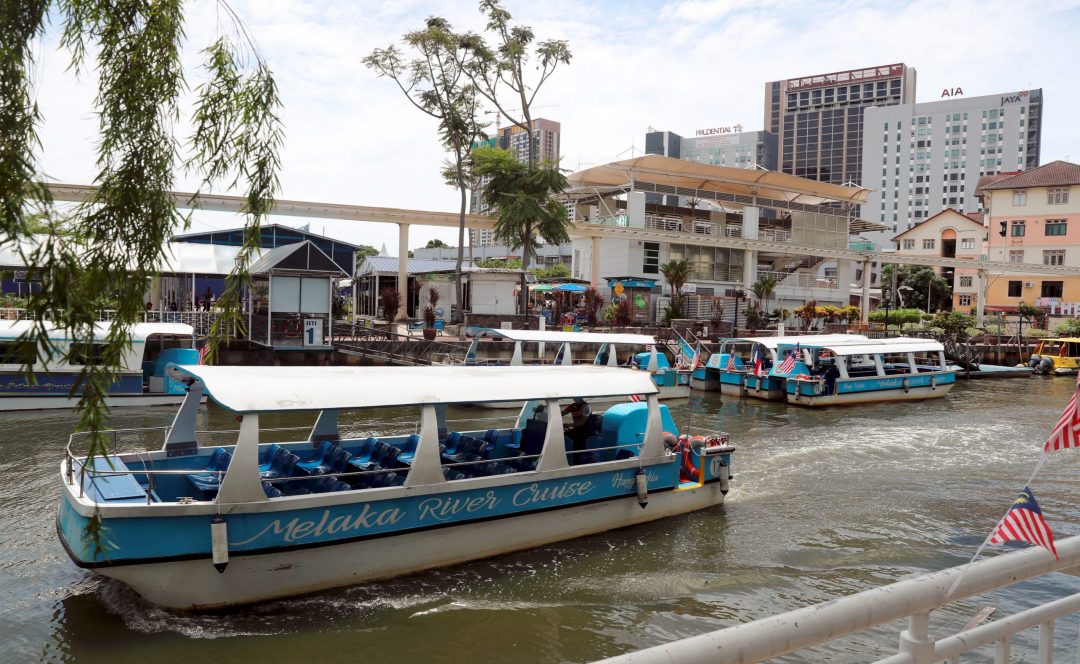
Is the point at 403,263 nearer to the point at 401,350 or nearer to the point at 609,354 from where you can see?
the point at 401,350

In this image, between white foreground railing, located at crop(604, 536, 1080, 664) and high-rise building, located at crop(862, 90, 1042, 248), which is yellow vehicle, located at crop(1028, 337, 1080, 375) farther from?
high-rise building, located at crop(862, 90, 1042, 248)

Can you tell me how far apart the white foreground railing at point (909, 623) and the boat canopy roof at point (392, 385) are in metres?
6.99

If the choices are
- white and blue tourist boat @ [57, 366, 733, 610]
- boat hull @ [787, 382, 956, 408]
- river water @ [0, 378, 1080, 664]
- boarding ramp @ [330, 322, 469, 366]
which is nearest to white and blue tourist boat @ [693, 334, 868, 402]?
boat hull @ [787, 382, 956, 408]

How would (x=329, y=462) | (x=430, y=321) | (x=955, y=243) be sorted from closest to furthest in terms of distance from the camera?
1. (x=329, y=462)
2. (x=430, y=321)
3. (x=955, y=243)

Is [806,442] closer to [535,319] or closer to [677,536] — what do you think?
[677,536]

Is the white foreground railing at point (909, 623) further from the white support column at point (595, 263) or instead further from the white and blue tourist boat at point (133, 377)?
the white support column at point (595, 263)

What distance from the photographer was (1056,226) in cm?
5959

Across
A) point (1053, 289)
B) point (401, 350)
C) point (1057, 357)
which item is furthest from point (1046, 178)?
point (401, 350)

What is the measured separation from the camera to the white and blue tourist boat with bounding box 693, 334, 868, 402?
92.7 feet

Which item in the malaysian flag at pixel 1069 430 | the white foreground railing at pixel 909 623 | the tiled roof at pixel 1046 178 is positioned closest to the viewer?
the white foreground railing at pixel 909 623

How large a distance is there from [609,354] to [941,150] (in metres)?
121

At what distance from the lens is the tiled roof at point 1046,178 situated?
58.7 m

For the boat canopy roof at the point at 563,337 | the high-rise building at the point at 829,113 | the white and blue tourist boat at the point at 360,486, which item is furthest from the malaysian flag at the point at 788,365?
the high-rise building at the point at 829,113

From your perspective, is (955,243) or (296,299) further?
(955,243)
